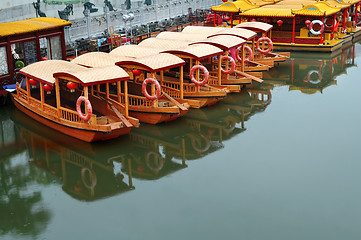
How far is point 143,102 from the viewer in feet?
54.4

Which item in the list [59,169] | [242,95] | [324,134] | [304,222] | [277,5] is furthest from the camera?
[277,5]

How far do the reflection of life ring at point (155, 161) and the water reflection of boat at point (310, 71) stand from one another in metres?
8.86

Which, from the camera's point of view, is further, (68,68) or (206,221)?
(68,68)

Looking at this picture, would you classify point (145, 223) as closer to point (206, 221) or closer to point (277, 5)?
point (206, 221)

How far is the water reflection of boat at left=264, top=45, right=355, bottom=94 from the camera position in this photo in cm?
2220

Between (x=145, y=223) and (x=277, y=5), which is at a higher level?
(x=277, y=5)

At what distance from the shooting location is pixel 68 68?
16.1 meters

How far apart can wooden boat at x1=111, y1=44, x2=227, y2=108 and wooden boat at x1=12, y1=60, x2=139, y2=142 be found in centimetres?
129

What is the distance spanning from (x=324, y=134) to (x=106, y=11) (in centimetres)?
1723

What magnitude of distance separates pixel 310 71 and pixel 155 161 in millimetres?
13081

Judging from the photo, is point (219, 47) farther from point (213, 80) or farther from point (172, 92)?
point (172, 92)

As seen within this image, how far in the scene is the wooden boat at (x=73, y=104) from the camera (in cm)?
1456

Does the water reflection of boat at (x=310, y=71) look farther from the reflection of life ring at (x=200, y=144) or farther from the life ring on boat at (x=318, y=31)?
the reflection of life ring at (x=200, y=144)

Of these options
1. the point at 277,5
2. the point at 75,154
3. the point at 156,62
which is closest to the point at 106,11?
the point at 277,5
